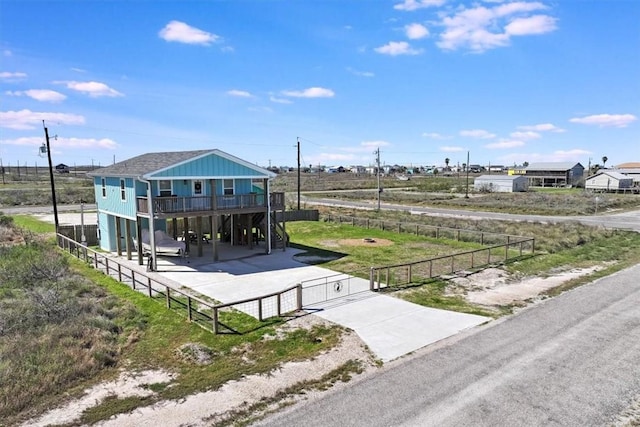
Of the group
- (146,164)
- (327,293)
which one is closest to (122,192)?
(146,164)

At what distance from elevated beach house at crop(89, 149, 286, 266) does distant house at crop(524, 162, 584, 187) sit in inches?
3274

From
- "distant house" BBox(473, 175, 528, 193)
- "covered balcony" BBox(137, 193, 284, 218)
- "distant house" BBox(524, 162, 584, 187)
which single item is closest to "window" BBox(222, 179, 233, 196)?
"covered balcony" BBox(137, 193, 284, 218)

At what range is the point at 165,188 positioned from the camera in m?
20.5

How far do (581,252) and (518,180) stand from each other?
56.6m

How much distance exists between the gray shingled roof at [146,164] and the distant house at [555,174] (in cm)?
8660

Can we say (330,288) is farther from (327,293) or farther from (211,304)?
(211,304)

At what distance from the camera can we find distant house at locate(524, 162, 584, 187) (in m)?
88.3

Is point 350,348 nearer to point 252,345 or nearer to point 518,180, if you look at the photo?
point 252,345

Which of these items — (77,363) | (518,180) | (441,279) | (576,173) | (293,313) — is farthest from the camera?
(576,173)

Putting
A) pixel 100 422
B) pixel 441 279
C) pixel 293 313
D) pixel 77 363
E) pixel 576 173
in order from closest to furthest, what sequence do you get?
pixel 100 422 < pixel 77 363 < pixel 293 313 < pixel 441 279 < pixel 576 173

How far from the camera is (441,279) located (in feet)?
57.9

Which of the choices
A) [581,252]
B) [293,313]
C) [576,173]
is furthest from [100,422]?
[576,173]

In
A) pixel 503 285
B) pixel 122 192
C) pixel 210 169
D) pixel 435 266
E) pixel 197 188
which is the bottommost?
pixel 503 285

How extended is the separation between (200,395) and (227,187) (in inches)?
596
